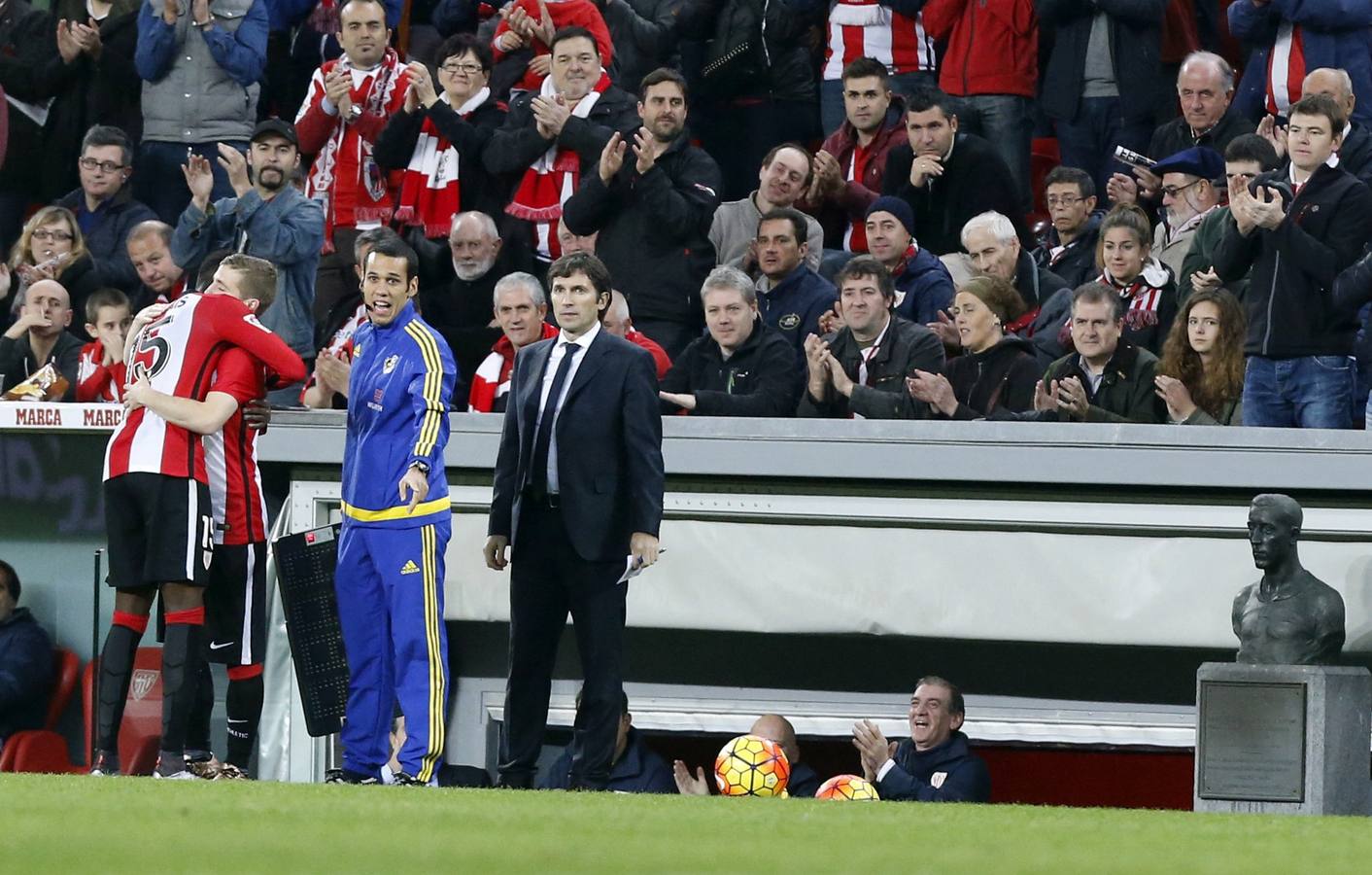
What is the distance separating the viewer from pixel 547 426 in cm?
916

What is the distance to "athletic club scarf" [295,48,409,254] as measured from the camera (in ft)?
45.3

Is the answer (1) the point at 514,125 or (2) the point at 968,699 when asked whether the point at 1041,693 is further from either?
(1) the point at 514,125

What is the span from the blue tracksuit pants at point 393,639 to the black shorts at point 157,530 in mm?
656

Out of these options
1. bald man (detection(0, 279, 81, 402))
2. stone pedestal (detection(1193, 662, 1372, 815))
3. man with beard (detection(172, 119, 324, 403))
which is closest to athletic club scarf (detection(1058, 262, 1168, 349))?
stone pedestal (detection(1193, 662, 1372, 815))

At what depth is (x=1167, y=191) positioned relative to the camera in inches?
473

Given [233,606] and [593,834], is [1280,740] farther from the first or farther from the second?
[233,606]

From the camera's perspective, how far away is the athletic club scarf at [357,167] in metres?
13.8

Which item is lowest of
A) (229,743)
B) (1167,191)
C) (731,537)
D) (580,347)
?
(229,743)

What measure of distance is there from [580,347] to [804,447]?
1594mm

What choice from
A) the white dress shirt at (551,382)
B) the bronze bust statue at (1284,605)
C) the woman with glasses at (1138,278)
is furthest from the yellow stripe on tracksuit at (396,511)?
the woman with glasses at (1138,278)

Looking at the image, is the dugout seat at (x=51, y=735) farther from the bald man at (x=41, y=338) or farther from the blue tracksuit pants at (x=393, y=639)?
the blue tracksuit pants at (x=393, y=639)

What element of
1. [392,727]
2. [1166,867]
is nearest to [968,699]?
[392,727]

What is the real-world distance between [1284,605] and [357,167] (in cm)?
674

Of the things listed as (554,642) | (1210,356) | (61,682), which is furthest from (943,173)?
(61,682)
